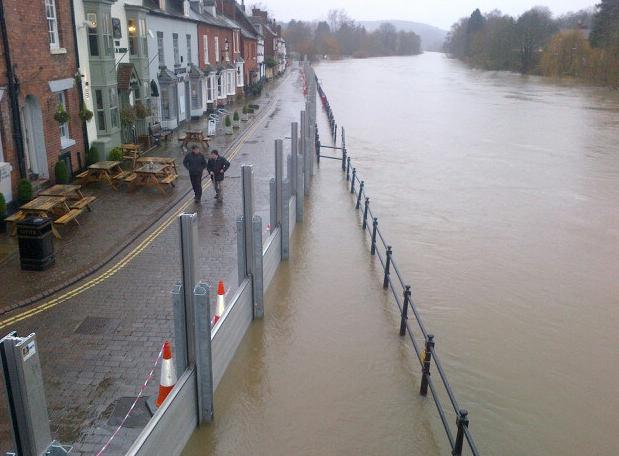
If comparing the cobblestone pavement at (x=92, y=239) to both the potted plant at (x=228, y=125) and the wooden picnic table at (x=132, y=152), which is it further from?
the potted plant at (x=228, y=125)

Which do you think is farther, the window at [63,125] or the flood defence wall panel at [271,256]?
the window at [63,125]

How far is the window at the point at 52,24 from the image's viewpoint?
16.4 meters

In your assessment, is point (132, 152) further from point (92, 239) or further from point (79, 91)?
point (92, 239)

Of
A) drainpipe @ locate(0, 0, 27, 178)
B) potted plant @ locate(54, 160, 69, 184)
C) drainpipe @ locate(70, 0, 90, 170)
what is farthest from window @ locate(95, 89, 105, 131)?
drainpipe @ locate(0, 0, 27, 178)

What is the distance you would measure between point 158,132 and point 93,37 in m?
7.06

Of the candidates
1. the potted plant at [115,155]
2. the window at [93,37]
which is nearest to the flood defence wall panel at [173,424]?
the potted plant at [115,155]

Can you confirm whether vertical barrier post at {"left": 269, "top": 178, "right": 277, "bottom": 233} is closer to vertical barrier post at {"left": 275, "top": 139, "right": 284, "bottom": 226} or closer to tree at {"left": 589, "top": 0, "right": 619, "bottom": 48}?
vertical barrier post at {"left": 275, "top": 139, "right": 284, "bottom": 226}

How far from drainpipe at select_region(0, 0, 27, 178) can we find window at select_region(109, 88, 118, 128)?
20.3 feet

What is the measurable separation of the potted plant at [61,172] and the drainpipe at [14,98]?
1530 millimetres

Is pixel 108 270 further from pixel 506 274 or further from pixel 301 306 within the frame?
pixel 506 274

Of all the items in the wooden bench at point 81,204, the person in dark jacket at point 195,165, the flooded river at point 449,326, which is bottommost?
the flooded river at point 449,326

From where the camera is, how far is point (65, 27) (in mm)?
17203

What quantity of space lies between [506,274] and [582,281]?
1.64 metres

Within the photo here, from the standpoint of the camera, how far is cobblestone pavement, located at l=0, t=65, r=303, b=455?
6715 millimetres
